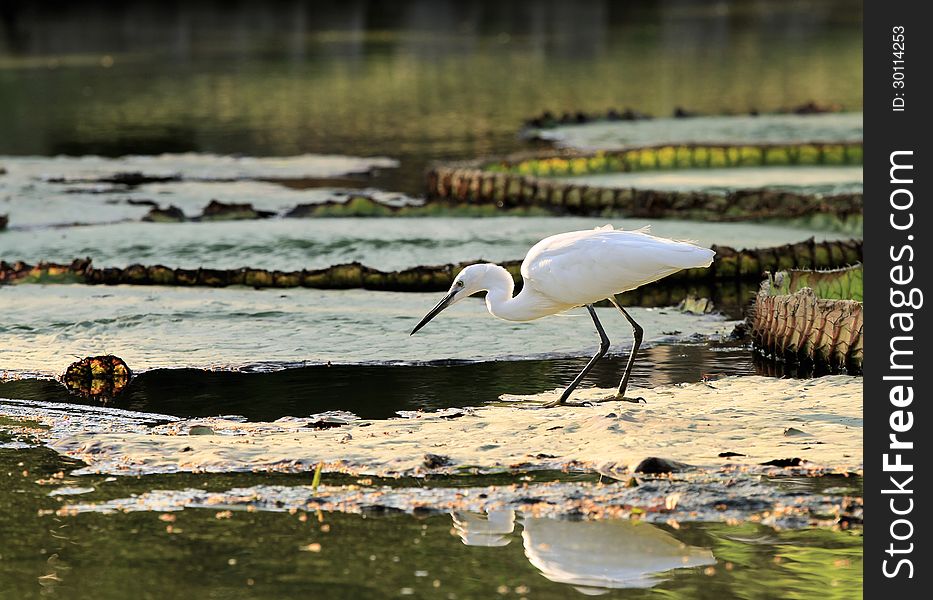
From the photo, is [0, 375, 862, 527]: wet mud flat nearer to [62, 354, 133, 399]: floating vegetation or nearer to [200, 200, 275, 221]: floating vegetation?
[62, 354, 133, 399]: floating vegetation

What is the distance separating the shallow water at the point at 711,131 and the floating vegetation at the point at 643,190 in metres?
1.42

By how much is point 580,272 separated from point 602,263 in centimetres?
10

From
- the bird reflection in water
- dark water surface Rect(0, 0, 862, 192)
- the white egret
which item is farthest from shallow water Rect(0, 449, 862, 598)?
dark water surface Rect(0, 0, 862, 192)

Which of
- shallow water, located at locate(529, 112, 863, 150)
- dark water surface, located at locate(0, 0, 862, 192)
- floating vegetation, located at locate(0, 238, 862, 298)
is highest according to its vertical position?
dark water surface, located at locate(0, 0, 862, 192)

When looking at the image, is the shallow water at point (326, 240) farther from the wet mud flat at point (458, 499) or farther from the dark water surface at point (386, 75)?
the dark water surface at point (386, 75)

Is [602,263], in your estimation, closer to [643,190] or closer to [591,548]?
[591,548]

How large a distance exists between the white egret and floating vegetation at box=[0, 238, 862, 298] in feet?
7.89

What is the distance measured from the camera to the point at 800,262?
983cm

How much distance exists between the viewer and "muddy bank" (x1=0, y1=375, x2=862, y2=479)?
577 cm

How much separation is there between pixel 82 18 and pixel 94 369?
50199 millimetres

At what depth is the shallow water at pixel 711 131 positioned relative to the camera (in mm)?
16859

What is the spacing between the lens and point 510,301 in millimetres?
7000
